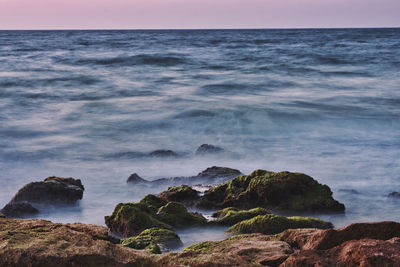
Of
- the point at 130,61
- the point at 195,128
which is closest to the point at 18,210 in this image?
the point at 195,128

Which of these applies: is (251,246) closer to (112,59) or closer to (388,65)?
(388,65)

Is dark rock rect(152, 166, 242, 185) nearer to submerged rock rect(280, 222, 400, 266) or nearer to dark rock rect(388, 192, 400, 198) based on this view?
dark rock rect(388, 192, 400, 198)

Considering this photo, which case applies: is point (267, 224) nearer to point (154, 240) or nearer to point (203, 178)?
point (154, 240)

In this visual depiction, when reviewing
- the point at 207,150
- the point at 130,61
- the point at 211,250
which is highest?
the point at 130,61

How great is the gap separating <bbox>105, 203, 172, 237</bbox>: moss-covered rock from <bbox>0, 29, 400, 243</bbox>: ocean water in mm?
375

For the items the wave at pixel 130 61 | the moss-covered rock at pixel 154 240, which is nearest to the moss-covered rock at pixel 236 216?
the moss-covered rock at pixel 154 240

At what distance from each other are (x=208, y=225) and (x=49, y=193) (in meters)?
2.12

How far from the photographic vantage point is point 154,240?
11.4 ft

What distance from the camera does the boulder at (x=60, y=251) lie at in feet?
7.25

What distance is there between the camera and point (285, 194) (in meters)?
4.91

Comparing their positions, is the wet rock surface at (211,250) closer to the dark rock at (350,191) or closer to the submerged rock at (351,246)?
the submerged rock at (351,246)

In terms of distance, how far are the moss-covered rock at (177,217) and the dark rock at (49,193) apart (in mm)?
1528

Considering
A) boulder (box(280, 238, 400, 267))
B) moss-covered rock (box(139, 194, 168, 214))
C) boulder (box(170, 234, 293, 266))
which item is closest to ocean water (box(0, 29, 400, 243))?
moss-covered rock (box(139, 194, 168, 214))

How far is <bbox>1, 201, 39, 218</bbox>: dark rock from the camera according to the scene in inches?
186
